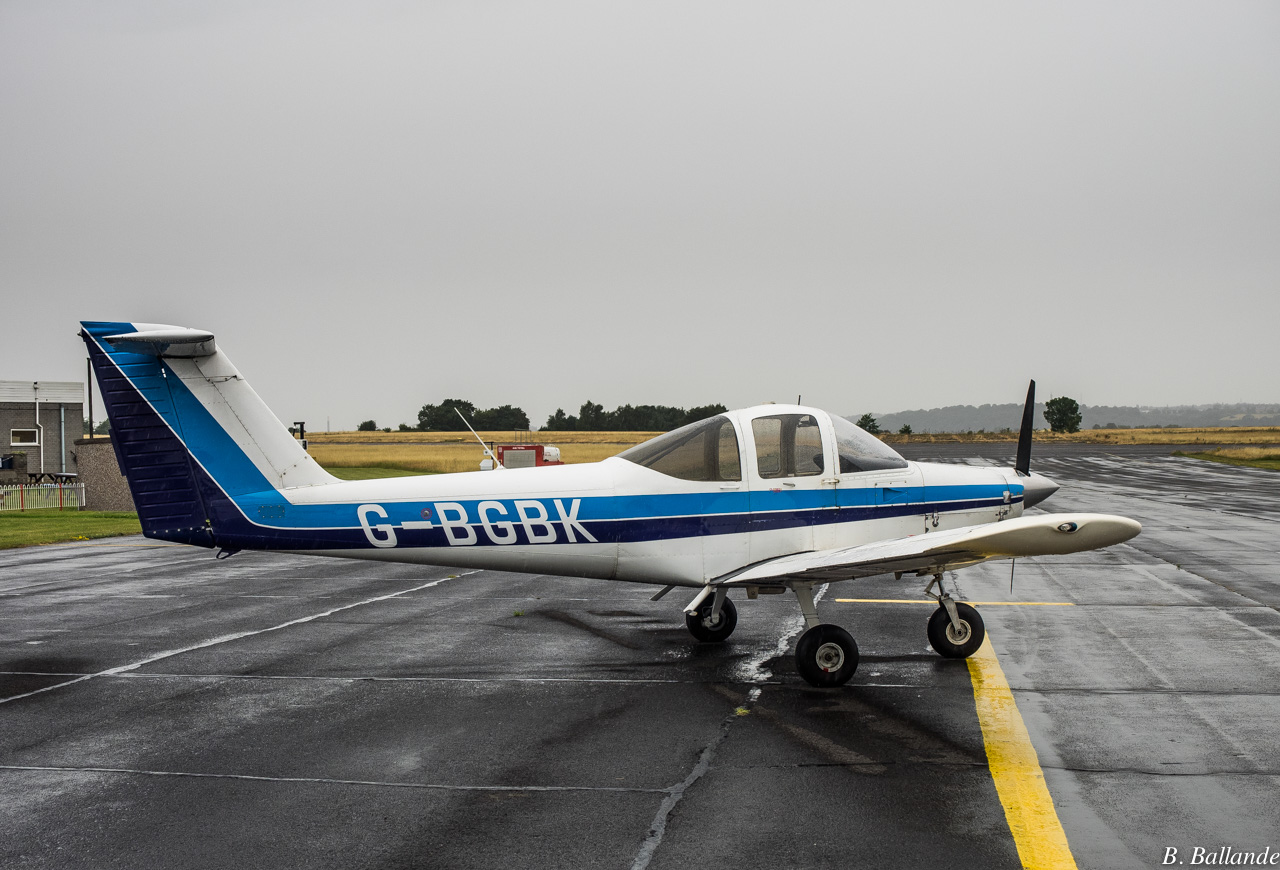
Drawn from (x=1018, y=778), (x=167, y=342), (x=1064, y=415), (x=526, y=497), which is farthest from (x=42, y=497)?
(x=1064, y=415)

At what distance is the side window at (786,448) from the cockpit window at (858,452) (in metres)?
0.23

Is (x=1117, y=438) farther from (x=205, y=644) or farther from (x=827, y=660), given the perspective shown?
(x=205, y=644)

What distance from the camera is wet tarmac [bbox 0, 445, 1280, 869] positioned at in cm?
515

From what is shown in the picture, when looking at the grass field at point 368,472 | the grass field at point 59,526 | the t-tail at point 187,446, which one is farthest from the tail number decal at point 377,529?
the grass field at point 368,472

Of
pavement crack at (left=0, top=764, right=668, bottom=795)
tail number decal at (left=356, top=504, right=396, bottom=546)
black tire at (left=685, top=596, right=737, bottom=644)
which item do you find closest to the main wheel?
black tire at (left=685, top=596, right=737, bottom=644)

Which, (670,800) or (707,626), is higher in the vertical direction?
(707,626)

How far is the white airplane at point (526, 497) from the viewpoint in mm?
8898

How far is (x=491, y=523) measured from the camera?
349 inches

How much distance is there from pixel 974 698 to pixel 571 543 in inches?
146

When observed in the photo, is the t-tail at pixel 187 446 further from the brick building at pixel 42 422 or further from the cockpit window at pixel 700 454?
the brick building at pixel 42 422

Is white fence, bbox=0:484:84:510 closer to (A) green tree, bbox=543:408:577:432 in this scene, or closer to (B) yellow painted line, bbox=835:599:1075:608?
(B) yellow painted line, bbox=835:599:1075:608

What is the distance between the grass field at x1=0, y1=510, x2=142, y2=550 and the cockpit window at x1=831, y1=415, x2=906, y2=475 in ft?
63.5

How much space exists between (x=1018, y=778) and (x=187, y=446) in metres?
7.49

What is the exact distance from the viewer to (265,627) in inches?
452
